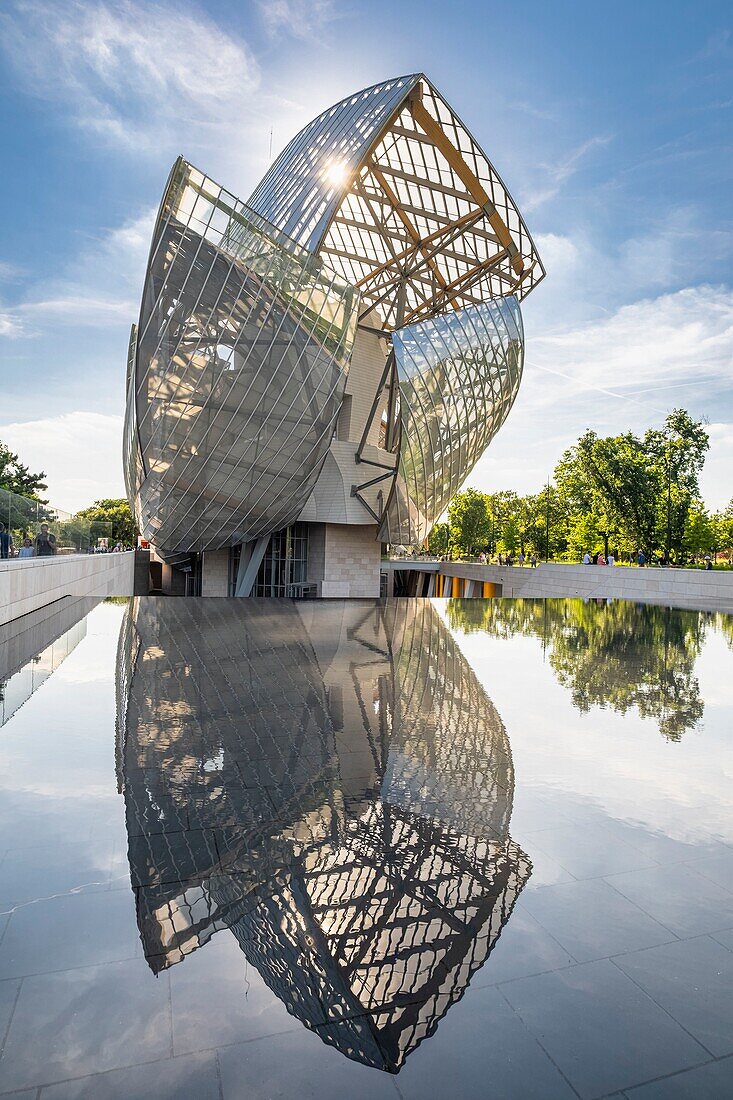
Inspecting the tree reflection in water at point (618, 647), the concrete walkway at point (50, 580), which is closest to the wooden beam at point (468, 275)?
the tree reflection in water at point (618, 647)

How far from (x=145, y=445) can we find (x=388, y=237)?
1707 cm

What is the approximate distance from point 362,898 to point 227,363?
817 inches

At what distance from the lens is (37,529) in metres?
18.3

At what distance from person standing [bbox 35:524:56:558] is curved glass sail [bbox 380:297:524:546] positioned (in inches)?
592

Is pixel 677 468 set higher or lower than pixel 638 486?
higher

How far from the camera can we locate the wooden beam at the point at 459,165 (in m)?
25.1

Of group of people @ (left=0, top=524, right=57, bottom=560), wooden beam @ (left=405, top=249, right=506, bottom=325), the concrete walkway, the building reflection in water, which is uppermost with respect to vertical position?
wooden beam @ (left=405, top=249, right=506, bottom=325)

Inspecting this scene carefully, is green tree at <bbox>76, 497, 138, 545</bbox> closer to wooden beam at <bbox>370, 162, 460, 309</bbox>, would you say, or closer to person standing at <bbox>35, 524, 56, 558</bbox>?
person standing at <bbox>35, 524, 56, 558</bbox>

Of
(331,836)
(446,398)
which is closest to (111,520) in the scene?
(446,398)

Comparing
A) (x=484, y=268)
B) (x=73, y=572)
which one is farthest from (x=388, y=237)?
(x=73, y=572)

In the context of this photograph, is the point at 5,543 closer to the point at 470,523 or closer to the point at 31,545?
the point at 31,545

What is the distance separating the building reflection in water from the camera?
2.76 m

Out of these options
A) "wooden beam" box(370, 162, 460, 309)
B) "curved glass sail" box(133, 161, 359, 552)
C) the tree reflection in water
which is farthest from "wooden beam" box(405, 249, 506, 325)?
the tree reflection in water

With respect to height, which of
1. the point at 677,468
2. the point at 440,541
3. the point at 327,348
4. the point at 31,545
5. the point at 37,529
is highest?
the point at 327,348
